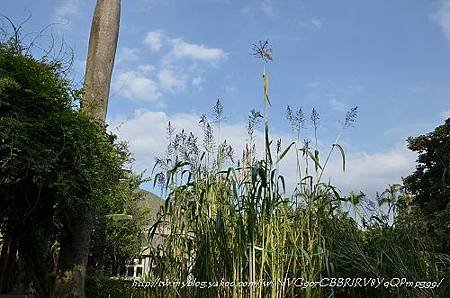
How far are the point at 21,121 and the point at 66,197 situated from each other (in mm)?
594

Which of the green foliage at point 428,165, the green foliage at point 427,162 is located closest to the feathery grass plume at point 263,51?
the green foliage at point 428,165

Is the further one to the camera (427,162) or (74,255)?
(427,162)

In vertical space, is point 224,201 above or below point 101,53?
below

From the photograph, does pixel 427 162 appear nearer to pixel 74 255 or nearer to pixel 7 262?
pixel 7 262

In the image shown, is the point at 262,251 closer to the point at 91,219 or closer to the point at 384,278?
the point at 384,278

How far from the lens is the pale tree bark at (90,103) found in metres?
3.71

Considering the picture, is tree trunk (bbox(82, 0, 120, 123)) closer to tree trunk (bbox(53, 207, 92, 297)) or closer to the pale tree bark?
the pale tree bark

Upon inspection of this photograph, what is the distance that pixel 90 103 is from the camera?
371cm

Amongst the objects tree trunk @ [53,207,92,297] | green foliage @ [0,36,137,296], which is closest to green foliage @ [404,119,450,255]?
tree trunk @ [53,207,92,297]

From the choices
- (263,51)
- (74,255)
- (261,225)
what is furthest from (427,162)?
(261,225)

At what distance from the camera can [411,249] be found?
8.69 feet

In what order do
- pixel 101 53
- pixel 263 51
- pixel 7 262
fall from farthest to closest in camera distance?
1. pixel 7 262
2. pixel 101 53
3. pixel 263 51

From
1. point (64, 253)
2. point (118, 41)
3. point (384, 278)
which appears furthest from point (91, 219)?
point (384, 278)

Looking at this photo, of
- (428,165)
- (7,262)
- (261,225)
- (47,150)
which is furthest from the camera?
(428,165)
